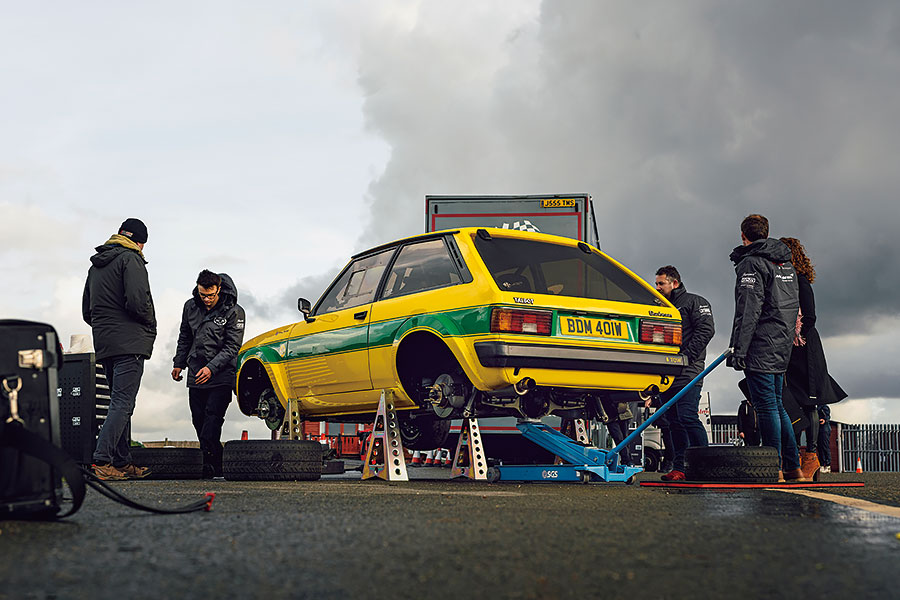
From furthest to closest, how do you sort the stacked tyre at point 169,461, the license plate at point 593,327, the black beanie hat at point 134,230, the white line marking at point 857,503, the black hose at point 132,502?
the stacked tyre at point 169,461
the black beanie hat at point 134,230
the license plate at point 593,327
the white line marking at point 857,503
the black hose at point 132,502

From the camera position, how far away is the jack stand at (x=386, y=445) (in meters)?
8.09

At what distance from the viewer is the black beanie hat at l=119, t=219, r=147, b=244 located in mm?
8484

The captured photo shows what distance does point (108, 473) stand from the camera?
8.16m

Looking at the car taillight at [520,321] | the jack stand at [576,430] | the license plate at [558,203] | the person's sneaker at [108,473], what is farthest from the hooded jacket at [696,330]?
the person's sneaker at [108,473]

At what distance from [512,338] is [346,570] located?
13.9 feet

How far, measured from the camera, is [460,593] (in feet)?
7.96

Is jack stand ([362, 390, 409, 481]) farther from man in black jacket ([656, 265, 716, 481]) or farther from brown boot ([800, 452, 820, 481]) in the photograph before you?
brown boot ([800, 452, 820, 481])

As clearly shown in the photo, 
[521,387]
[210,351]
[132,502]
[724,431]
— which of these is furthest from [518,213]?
[724,431]

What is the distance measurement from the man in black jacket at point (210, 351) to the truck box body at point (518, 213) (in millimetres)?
3506

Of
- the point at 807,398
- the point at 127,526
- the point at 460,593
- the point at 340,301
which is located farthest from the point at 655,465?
the point at 460,593

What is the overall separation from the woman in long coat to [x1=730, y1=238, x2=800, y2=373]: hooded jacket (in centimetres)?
86

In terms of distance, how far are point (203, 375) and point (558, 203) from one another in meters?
5.31

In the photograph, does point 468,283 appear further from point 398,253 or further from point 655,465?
point 655,465

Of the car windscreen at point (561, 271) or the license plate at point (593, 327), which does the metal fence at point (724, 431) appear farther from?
the license plate at point (593, 327)
